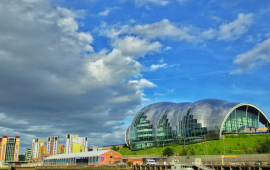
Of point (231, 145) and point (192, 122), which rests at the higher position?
point (192, 122)

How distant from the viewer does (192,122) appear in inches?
4053

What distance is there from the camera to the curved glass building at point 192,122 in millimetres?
97812

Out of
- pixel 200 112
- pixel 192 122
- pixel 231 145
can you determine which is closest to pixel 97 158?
pixel 192 122

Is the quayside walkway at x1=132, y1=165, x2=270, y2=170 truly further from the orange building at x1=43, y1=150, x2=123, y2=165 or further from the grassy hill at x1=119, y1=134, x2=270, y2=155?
the grassy hill at x1=119, y1=134, x2=270, y2=155

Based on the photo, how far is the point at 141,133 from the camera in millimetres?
123062

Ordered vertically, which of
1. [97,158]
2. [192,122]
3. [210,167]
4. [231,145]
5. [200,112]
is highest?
[200,112]

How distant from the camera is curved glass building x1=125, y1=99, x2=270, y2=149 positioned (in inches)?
3851

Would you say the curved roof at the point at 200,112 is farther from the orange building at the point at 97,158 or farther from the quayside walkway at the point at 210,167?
the quayside walkway at the point at 210,167

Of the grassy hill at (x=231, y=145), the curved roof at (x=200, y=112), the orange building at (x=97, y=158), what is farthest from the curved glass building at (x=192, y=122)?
the orange building at (x=97, y=158)

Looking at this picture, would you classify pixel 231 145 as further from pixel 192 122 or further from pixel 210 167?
pixel 210 167

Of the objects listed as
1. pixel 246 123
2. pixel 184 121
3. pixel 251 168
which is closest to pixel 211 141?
pixel 184 121

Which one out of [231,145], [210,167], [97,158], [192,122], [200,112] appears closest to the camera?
[210,167]

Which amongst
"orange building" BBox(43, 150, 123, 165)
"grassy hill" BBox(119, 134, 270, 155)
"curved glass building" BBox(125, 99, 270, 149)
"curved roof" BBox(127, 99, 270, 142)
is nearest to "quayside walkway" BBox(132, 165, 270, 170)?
"orange building" BBox(43, 150, 123, 165)

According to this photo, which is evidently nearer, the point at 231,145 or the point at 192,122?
the point at 231,145
